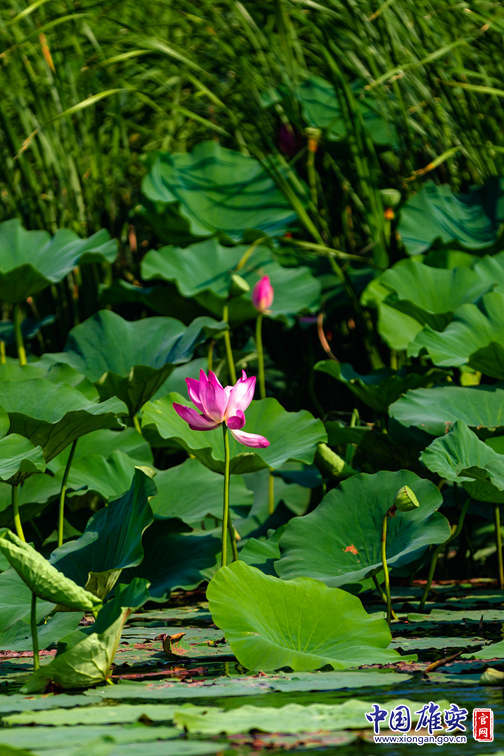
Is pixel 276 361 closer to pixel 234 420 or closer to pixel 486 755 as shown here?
pixel 234 420

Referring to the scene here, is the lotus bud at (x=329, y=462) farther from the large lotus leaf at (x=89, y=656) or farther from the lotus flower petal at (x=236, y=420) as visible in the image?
the large lotus leaf at (x=89, y=656)

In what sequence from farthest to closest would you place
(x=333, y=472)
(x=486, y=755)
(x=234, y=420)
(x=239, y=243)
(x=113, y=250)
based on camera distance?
(x=239, y=243), (x=113, y=250), (x=333, y=472), (x=234, y=420), (x=486, y=755)

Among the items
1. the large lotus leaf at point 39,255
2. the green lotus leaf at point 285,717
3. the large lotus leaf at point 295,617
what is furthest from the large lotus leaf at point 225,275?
the green lotus leaf at point 285,717

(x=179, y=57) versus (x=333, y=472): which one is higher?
(x=179, y=57)

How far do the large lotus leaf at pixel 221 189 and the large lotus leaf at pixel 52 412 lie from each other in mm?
1149

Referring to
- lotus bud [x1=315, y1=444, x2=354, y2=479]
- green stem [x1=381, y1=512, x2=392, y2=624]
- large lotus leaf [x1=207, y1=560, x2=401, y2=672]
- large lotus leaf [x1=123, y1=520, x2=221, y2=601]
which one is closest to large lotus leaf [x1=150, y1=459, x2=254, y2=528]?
large lotus leaf [x1=123, y1=520, x2=221, y2=601]

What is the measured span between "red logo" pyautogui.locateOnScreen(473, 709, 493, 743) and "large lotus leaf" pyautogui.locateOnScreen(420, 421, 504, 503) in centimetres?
57

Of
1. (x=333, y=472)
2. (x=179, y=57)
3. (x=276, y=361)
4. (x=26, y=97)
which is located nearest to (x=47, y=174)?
(x=26, y=97)

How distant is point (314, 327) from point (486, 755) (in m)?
2.11

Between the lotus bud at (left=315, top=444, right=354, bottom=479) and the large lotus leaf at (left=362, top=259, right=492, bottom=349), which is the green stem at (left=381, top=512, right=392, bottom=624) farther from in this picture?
the large lotus leaf at (left=362, top=259, right=492, bottom=349)

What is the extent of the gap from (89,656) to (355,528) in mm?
679

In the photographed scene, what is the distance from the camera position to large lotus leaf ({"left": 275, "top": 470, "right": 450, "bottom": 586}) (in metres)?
1.67

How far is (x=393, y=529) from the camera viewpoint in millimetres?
1729

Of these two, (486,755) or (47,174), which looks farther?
(47,174)
